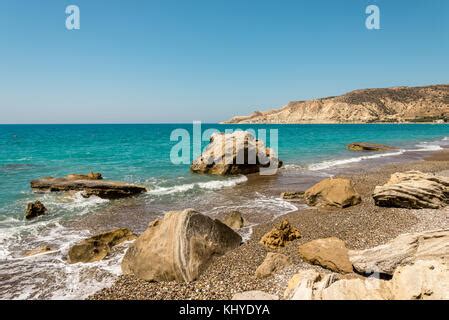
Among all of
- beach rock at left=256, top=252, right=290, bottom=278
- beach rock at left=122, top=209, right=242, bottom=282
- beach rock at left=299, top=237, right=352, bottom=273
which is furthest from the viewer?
beach rock at left=122, top=209, right=242, bottom=282

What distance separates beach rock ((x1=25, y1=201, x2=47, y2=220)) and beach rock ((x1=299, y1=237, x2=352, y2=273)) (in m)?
13.2

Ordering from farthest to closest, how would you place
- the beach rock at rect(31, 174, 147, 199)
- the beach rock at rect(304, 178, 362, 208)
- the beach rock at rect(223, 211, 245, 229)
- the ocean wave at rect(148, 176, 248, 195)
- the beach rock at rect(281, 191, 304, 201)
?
the ocean wave at rect(148, 176, 248, 195)
the beach rock at rect(31, 174, 147, 199)
the beach rock at rect(281, 191, 304, 201)
the beach rock at rect(304, 178, 362, 208)
the beach rock at rect(223, 211, 245, 229)

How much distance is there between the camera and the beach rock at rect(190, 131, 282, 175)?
27594 millimetres

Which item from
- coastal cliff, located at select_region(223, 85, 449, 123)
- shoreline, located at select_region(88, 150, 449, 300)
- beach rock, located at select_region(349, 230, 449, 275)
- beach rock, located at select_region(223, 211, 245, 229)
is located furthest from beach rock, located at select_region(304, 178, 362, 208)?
coastal cliff, located at select_region(223, 85, 449, 123)

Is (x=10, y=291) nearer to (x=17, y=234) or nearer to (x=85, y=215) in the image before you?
(x=17, y=234)

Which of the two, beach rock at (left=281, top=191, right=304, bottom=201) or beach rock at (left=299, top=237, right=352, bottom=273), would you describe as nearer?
beach rock at (left=299, top=237, right=352, bottom=273)

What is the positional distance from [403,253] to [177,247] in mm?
5918

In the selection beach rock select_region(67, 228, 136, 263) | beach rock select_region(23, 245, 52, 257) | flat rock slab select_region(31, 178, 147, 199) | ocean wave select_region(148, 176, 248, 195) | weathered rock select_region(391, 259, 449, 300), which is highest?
weathered rock select_region(391, 259, 449, 300)

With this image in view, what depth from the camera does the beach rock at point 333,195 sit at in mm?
15484

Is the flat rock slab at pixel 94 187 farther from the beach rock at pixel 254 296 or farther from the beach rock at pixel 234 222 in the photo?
the beach rock at pixel 254 296

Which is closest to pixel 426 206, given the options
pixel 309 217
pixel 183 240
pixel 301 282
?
pixel 309 217

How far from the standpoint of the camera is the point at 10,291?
8.54 meters

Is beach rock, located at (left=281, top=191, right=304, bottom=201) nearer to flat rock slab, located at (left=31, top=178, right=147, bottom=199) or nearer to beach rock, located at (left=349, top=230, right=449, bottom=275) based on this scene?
flat rock slab, located at (left=31, top=178, right=147, bottom=199)

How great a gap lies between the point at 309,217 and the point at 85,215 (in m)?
10.9
